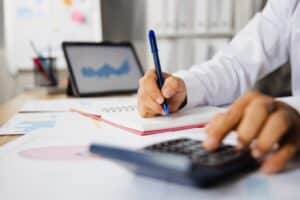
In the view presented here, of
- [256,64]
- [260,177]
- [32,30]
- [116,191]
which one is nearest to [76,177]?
[116,191]

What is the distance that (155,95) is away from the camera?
688 mm

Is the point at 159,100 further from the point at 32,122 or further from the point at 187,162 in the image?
the point at 187,162

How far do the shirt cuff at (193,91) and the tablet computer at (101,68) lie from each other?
0.39 meters

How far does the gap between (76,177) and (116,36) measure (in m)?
1.36

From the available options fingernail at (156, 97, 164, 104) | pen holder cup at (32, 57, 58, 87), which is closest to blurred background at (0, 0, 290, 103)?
pen holder cup at (32, 57, 58, 87)

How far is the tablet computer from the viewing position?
1.19 metres

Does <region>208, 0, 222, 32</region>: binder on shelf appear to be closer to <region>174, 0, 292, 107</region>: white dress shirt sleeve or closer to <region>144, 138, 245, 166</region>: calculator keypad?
<region>174, 0, 292, 107</region>: white dress shirt sleeve

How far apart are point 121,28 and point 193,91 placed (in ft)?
3.25

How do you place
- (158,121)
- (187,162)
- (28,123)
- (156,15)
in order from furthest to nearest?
(156,15)
(28,123)
(158,121)
(187,162)

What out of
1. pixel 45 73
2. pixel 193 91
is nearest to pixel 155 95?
pixel 193 91

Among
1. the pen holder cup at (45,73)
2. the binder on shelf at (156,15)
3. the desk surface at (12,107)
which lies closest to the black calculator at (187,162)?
the desk surface at (12,107)

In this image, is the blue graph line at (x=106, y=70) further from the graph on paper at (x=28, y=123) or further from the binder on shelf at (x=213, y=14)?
the binder on shelf at (x=213, y=14)

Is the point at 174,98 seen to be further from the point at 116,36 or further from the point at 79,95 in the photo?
the point at 116,36

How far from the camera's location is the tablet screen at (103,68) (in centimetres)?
120
